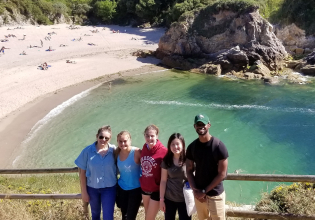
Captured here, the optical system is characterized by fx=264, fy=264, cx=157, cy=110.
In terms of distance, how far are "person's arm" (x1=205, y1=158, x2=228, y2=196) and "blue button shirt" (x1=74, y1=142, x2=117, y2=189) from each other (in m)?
1.51

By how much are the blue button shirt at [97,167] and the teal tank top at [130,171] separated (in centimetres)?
15

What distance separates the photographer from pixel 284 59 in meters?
31.0

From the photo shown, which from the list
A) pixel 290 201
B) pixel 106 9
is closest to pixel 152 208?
pixel 290 201

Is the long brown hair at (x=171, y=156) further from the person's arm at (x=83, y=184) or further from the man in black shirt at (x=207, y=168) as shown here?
the person's arm at (x=83, y=184)

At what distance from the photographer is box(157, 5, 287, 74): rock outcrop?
97.4 feet

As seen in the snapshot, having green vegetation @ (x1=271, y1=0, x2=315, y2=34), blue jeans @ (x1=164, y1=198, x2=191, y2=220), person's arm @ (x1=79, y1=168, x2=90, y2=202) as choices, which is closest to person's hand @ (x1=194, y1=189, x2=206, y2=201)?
blue jeans @ (x1=164, y1=198, x2=191, y2=220)

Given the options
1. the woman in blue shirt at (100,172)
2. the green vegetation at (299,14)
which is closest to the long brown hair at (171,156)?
the woman in blue shirt at (100,172)

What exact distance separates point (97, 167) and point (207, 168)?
1.69 metres

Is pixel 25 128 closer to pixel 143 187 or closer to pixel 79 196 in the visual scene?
pixel 79 196

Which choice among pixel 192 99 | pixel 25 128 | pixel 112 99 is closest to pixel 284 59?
pixel 192 99

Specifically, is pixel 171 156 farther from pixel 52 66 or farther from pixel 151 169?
pixel 52 66

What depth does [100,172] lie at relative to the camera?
4117 millimetres

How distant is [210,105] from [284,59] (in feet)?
51.9

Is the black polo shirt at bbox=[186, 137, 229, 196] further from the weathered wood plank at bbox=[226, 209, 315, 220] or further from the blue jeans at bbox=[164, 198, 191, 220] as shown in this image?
the weathered wood plank at bbox=[226, 209, 315, 220]
